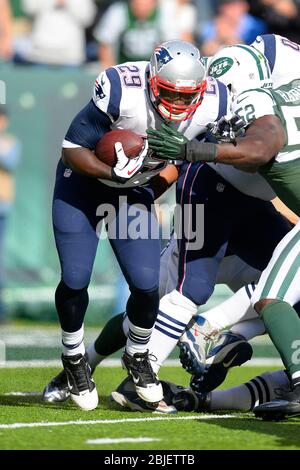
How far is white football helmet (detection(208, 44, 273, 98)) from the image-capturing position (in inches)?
192

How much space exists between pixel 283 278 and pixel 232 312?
2.26 ft

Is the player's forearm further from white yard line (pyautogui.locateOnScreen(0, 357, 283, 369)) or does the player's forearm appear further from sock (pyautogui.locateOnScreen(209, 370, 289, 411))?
white yard line (pyautogui.locateOnScreen(0, 357, 283, 369))

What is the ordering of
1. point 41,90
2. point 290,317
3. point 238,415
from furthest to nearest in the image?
point 41,90 → point 238,415 → point 290,317

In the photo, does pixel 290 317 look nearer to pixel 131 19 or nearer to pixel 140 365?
pixel 140 365

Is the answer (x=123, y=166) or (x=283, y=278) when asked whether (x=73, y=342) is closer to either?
(x=123, y=166)

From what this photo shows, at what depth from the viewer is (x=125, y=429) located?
3.99 meters

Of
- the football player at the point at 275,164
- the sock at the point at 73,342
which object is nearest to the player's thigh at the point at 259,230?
the football player at the point at 275,164

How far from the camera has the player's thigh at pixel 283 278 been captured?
432 centimetres

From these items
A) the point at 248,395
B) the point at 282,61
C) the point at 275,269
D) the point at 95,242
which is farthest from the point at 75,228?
the point at 282,61

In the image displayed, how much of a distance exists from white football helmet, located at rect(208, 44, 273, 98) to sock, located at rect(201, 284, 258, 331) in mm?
959

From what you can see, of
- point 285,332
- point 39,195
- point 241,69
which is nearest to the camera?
point 285,332
